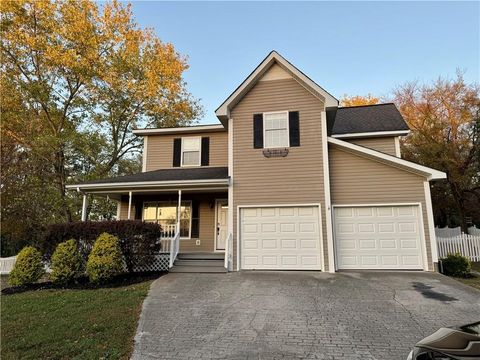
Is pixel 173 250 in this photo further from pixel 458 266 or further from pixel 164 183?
pixel 458 266

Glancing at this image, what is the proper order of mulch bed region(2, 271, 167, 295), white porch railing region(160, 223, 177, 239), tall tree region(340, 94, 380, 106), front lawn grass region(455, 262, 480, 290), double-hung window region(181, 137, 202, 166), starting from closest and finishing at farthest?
front lawn grass region(455, 262, 480, 290), mulch bed region(2, 271, 167, 295), white porch railing region(160, 223, 177, 239), double-hung window region(181, 137, 202, 166), tall tree region(340, 94, 380, 106)

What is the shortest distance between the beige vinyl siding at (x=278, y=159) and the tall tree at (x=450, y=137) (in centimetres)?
1182

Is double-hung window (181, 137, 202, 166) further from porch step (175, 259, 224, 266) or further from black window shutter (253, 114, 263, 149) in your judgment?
porch step (175, 259, 224, 266)

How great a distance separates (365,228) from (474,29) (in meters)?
8.96

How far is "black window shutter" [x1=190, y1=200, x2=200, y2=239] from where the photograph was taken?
1188 centimetres

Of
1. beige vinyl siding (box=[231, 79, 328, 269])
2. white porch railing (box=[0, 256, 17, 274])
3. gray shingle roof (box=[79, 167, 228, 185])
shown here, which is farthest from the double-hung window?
white porch railing (box=[0, 256, 17, 274])

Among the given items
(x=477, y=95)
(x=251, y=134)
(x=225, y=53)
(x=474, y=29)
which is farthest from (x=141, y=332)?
(x=477, y=95)

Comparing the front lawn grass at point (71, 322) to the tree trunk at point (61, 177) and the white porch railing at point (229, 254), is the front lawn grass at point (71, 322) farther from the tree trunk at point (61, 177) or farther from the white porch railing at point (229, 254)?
the tree trunk at point (61, 177)

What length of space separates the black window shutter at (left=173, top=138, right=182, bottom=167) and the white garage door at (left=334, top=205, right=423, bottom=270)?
7430 millimetres

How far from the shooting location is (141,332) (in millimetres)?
5027

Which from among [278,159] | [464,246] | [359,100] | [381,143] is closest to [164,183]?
[278,159]

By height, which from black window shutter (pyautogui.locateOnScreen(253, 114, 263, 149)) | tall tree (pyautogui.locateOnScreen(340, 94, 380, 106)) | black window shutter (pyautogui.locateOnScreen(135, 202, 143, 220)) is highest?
tall tree (pyautogui.locateOnScreen(340, 94, 380, 106))

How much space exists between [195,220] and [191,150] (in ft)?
11.0

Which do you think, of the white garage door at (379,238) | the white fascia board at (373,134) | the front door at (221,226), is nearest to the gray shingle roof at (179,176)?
the front door at (221,226)
